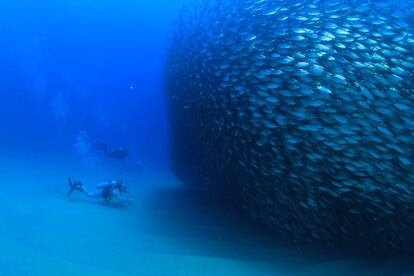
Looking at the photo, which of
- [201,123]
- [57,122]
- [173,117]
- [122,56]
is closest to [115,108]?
[122,56]

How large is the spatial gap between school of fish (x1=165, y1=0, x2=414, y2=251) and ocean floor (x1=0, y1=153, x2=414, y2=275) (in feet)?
2.20

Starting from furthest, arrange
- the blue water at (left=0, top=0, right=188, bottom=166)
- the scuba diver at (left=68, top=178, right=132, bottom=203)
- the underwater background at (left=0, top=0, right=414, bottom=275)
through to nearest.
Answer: the blue water at (left=0, top=0, right=188, bottom=166), the scuba diver at (left=68, top=178, right=132, bottom=203), the underwater background at (left=0, top=0, right=414, bottom=275)

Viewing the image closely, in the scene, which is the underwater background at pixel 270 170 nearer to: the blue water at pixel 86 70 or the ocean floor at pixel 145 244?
the ocean floor at pixel 145 244

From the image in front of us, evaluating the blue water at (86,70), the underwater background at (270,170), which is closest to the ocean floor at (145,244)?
the underwater background at (270,170)

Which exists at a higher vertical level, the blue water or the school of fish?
the blue water

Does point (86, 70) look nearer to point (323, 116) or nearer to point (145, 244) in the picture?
point (145, 244)

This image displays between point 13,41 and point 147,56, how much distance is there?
15796mm

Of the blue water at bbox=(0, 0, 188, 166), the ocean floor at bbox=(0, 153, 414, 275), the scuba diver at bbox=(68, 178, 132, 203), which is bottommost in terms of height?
the ocean floor at bbox=(0, 153, 414, 275)

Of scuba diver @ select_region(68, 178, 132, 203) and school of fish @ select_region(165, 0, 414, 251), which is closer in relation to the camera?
school of fish @ select_region(165, 0, 414, 251)

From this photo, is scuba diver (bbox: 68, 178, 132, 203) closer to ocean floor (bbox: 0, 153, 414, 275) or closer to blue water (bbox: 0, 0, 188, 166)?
ocean floor (bbox: 0, 153, 414, 275)

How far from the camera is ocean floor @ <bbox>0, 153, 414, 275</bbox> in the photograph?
5879mm

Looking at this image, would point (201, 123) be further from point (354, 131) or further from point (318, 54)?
point (354, 131)

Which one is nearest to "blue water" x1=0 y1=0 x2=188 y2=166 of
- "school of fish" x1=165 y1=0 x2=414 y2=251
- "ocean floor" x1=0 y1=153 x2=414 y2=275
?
"ocean floor" x1=0 y1=153 x2=414 y2=275

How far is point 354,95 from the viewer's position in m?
6.37
